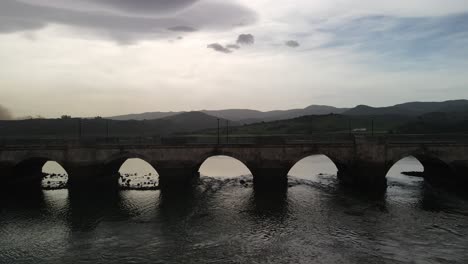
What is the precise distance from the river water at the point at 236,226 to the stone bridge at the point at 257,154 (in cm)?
335

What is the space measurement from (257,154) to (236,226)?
17.8 metres

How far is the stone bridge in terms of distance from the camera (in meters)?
49.2

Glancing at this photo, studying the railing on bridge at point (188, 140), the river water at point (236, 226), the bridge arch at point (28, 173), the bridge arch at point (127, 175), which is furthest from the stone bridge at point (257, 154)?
the river water at point (236, 226)

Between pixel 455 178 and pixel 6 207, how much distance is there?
2409 inches

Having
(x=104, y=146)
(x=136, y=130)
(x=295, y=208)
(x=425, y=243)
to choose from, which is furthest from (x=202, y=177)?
(x=136, y=130)

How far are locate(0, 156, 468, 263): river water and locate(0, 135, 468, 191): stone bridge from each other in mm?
3351

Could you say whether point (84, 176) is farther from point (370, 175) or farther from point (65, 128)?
point (65, 128)

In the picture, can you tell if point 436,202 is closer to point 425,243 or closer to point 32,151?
point 425,243

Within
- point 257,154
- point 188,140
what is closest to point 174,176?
point 188,140

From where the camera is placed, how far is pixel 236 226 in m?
34.1

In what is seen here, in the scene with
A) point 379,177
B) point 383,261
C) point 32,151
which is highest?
point 32,151

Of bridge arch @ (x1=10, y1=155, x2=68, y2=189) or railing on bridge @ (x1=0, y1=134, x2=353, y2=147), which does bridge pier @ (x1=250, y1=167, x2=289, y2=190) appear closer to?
railing on bridge @ (x1=0, y1=134, x2=353, y2=147)

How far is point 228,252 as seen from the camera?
2773 centimetres

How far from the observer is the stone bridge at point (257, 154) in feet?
161
